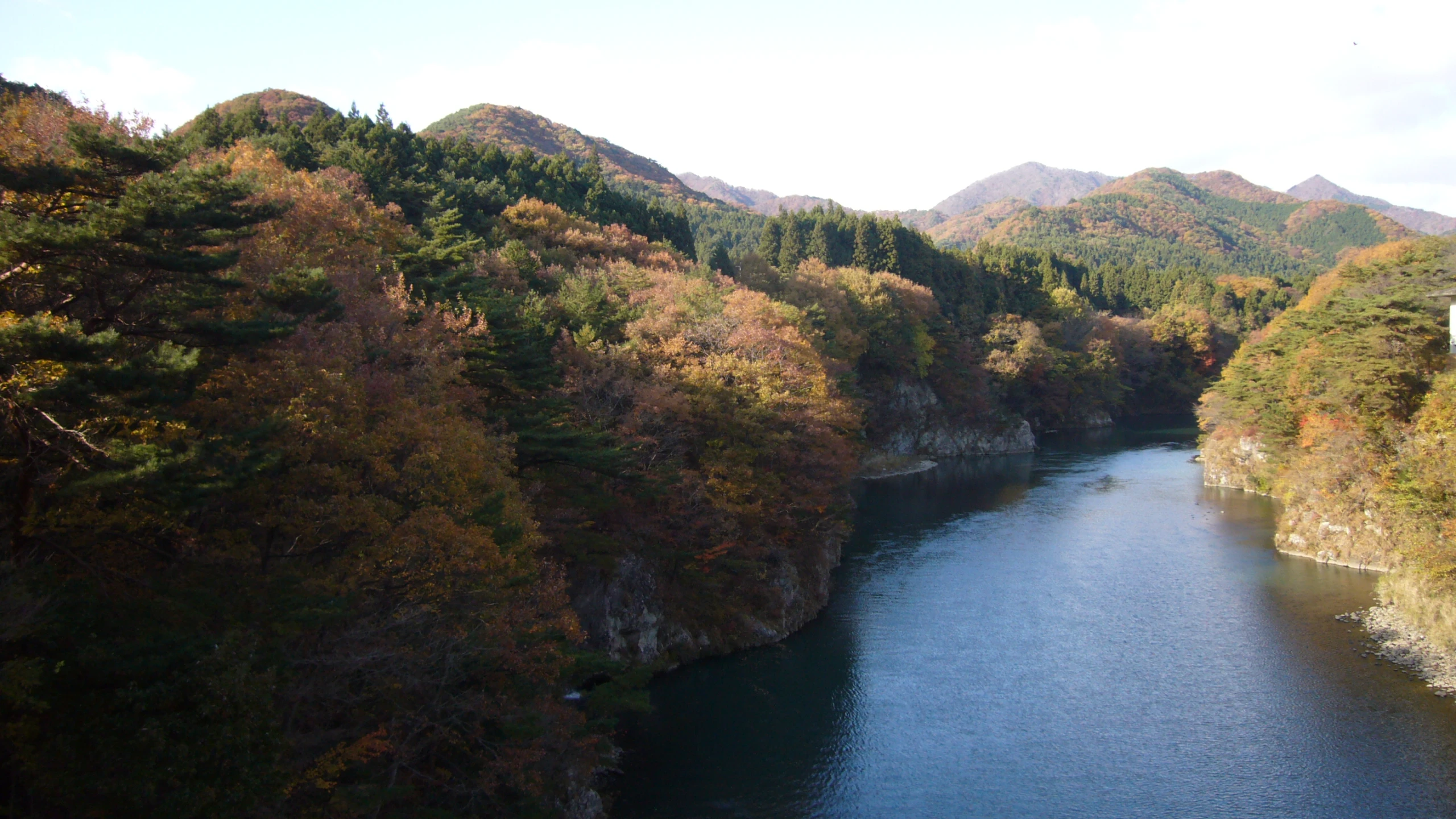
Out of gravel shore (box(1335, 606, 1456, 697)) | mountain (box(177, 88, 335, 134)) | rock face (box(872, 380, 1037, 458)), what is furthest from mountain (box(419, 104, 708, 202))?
gravel shore (box(1335, 606, 1456, 697))

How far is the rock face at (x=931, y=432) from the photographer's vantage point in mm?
68312

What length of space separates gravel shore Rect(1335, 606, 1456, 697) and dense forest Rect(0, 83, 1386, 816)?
18103mm

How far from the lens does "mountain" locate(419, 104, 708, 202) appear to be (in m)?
134

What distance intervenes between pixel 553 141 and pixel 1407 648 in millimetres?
146349

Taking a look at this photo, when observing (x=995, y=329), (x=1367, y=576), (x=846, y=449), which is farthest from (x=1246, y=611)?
(x=995, y=329)

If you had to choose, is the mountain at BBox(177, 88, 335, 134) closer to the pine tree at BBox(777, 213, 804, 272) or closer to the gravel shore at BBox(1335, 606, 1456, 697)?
the pine tree at BBox(777, 213, 804, 272)

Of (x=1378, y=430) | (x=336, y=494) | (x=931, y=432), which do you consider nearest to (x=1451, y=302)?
(x=1378, y=430)

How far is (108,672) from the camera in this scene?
10523 millimetres

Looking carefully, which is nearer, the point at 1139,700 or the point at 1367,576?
the point at 1139,700

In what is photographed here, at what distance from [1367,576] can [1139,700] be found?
55.2 ft

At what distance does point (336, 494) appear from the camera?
14852 millimetres

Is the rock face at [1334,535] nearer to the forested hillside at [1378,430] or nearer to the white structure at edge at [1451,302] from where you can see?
the forested hillside at [1378,430]

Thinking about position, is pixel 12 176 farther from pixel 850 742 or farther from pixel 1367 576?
pixel 1367 576

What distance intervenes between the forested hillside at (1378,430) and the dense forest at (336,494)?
1931cm
